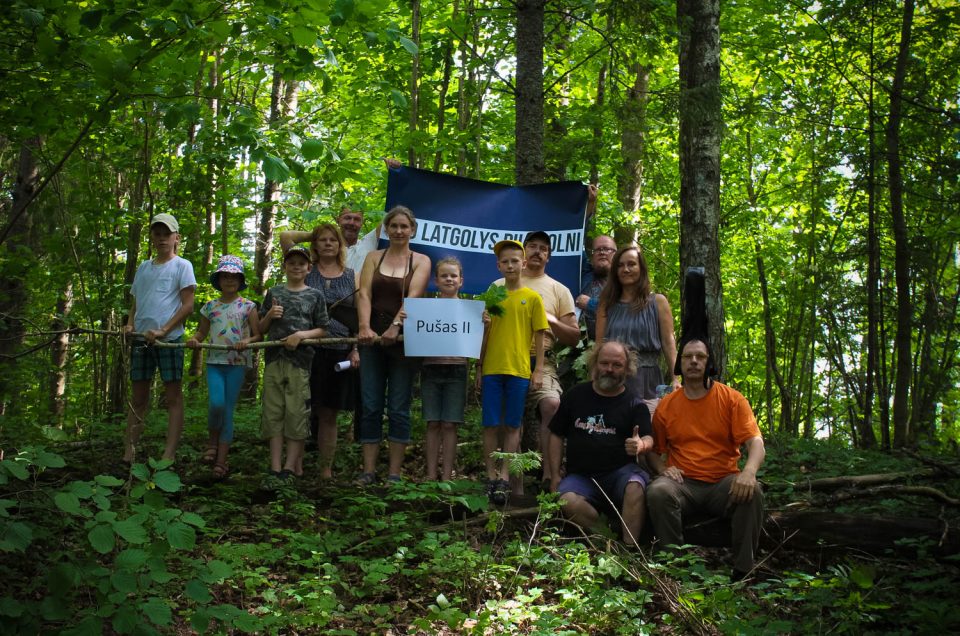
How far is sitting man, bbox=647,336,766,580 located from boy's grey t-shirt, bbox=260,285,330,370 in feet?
10.1

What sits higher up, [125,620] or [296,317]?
[296,317]

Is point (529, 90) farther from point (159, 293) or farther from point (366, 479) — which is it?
point (366, 479)

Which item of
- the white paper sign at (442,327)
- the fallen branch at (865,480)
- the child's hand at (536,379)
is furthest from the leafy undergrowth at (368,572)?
the white paper sign at (442,327)

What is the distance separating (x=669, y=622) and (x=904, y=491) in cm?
281

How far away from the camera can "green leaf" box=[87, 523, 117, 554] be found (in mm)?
3609

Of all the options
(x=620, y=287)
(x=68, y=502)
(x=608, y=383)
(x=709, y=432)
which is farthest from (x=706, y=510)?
(x=68, y=502)

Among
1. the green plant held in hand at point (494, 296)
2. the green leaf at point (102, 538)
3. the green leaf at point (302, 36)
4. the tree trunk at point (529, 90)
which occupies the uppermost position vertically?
the tree trunk at point (529, 90)

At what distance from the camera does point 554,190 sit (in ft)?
27.5

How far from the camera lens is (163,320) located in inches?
287

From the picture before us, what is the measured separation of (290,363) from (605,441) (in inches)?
111

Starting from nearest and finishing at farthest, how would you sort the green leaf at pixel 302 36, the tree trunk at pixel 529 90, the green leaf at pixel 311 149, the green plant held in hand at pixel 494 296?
the green leaf at pixel 302 36 → the green leaf at pixel 311 149 → the green plant held in hand at pixel 494 296 → the tree trunk at pixel 529 90

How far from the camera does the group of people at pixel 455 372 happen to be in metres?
6.28

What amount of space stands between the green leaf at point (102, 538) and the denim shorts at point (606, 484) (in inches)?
131

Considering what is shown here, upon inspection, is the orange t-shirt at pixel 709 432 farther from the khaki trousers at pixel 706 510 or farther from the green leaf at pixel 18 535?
the green leaf at pixel 18 535
